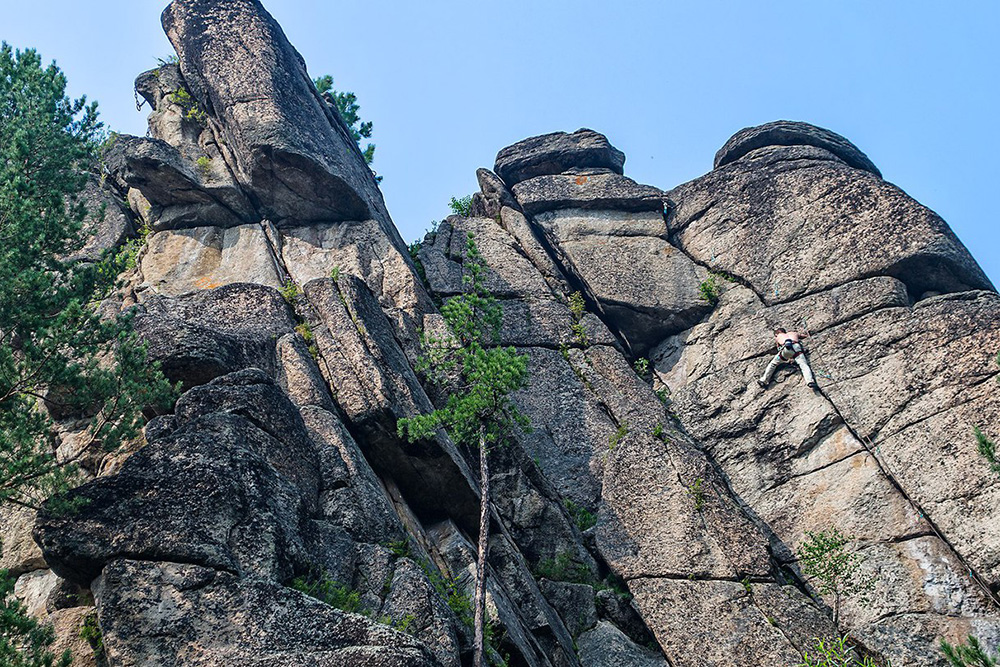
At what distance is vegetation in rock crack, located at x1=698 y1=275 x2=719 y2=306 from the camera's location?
31.0 m

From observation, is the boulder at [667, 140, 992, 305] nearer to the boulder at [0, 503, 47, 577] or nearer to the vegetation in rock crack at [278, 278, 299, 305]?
the vegetation in rock crack at [278, 278, 299, 305]

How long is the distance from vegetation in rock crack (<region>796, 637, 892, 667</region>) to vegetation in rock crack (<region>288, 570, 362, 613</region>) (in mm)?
9993

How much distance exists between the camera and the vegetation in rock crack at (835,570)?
21562 millimetres

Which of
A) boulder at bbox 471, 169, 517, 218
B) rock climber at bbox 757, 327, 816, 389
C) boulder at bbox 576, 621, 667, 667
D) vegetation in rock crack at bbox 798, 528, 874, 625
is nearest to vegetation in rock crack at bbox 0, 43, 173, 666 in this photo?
boulder at bbox 576, 621, 667, 667

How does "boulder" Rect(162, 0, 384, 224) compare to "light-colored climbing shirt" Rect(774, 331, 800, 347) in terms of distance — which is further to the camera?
"boulder" Rect(162, 0, 384, 224)

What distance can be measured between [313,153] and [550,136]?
527 inches

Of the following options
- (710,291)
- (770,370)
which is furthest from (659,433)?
(710,291)

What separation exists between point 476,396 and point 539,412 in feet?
18.7

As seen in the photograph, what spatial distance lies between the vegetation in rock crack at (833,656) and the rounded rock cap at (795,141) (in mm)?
22133

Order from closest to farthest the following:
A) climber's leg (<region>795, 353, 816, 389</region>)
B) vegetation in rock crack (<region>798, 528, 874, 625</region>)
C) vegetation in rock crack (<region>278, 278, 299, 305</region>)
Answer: vegetation in rock crack (<region>798, 528, 874, 625</region>), vegetation in rock crack (<region>278, 278, 299, 305</region>), climber's leg (<region>795, 353, 816, 389</region>)

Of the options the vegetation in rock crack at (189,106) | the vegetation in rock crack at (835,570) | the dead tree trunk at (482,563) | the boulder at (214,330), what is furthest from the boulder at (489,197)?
the vegetation in rock crack at (835,570)

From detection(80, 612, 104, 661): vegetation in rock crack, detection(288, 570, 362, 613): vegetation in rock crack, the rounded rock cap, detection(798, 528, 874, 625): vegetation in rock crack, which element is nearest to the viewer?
detection(80, 612, 104, 661): vegetation in rock crack

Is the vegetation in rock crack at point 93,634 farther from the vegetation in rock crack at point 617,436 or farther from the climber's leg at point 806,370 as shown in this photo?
the climber's leg at point 806,370

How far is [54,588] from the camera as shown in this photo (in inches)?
555
